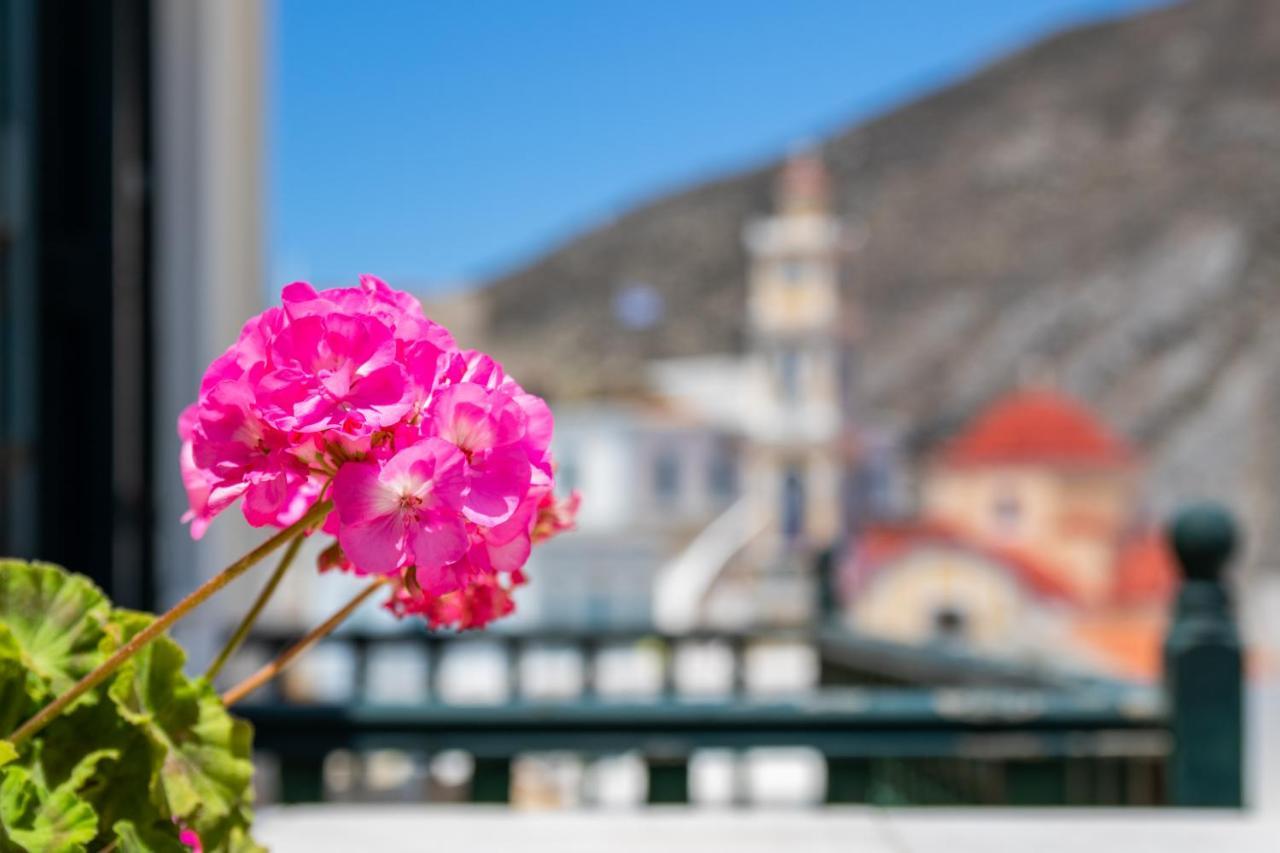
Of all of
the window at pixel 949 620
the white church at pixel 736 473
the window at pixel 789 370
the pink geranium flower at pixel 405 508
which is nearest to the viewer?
the pink geranium flower at pixel 405 508

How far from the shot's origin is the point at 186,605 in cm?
52

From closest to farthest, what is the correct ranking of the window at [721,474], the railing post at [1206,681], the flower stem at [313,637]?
the flower stem at [313,637], the railing post at [1206,681], the window at [721,474]

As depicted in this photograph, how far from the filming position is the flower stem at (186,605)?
510mm

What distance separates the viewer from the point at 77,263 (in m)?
2.43

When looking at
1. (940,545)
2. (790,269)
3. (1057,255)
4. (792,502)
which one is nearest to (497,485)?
(940,545)

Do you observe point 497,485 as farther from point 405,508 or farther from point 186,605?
point 186,605

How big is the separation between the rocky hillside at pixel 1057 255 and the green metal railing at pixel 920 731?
4961 centimetres

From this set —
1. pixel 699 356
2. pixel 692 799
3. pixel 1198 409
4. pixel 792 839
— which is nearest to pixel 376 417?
pixel 792 839

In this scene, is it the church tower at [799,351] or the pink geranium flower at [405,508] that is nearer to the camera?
the pink geranium flower at [405,508]

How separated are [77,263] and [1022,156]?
71.8m

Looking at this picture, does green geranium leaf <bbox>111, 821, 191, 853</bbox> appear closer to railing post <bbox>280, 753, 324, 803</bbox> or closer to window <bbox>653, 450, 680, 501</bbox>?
railing post <bbox>280, 753, 324, 803</bbox>

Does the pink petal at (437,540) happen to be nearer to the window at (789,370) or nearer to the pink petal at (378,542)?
the pink petal at (378,542)

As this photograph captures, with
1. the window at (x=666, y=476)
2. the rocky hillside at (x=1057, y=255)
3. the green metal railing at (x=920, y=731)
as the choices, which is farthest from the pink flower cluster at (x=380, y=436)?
the rocky hillside at (x=1057, y=255)

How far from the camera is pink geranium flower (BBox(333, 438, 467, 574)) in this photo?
49 cm
